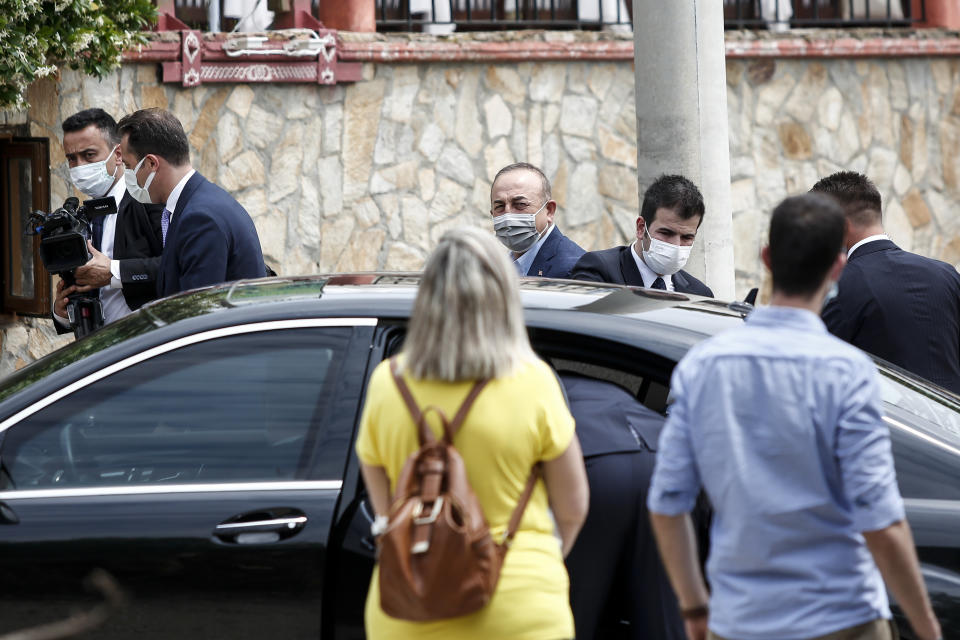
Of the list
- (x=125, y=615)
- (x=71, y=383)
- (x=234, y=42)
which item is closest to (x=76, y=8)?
(x=234, y=42)

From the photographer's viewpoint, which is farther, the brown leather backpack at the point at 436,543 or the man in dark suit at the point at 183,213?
the man in dark suit at the point at 183,213

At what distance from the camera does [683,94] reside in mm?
6379

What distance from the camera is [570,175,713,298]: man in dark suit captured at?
5.30m

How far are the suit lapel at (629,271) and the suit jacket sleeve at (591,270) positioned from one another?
96 mm

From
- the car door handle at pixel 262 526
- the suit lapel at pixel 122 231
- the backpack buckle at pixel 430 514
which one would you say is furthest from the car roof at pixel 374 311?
the suit lapel at pixel 122 231

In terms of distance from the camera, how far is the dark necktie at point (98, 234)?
602 cm

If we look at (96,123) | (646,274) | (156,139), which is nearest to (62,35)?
(96,123)

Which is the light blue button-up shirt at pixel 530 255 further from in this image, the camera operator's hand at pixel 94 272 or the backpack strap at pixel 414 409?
the backpack strap at pixel 414 409

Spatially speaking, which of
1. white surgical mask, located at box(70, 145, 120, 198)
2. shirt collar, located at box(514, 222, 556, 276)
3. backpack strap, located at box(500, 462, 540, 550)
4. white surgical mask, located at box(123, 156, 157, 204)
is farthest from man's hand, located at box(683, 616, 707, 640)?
white surgical mask, located at box(70, 145, 120, 198)

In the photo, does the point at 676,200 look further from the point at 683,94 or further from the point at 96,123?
the point at 96,123

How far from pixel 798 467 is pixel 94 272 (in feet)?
12.1

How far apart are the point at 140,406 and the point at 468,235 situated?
1174 mm

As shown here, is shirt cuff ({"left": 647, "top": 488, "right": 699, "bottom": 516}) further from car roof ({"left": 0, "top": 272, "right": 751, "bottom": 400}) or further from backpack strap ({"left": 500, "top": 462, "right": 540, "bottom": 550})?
car roof ({"left": 0, "top": 272, "right": 751, "bottom": 400})

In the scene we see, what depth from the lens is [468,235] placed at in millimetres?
2883
